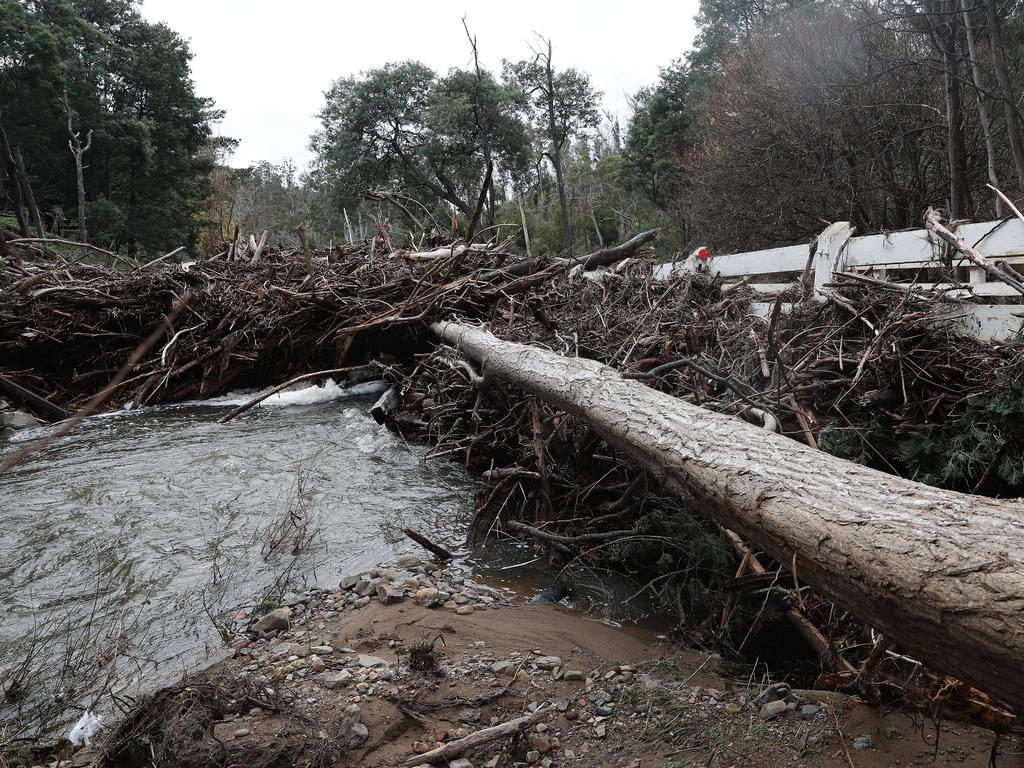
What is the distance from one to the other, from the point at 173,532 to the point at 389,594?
74.9 inches

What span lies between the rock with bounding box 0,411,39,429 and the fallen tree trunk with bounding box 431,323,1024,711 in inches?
291

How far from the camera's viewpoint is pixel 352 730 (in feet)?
7.06

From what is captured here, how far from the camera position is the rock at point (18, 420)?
7.29 meters

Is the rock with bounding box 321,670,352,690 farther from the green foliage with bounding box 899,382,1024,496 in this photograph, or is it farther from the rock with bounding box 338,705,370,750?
the green foliage with bounding box 899,382,1024,496

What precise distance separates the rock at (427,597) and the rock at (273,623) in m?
0.60

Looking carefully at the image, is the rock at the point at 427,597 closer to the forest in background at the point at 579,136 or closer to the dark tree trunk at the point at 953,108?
the forest in background at the point at 579,136

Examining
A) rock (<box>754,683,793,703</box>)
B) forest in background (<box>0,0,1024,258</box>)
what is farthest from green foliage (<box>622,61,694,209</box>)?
rock (<box>754,683,793,703</box>)

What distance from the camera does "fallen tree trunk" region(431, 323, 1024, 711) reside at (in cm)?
143

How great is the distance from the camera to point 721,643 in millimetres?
2896

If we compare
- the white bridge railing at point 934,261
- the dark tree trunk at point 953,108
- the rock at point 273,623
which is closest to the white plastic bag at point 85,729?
the rock at point 273,623

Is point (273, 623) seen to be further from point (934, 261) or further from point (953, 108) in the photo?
point (953, 108)

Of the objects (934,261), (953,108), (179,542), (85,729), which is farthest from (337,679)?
(953,108)

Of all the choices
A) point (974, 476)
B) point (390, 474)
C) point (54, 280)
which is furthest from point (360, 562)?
point (54, 280)

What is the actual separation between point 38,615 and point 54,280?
7.37 meters
